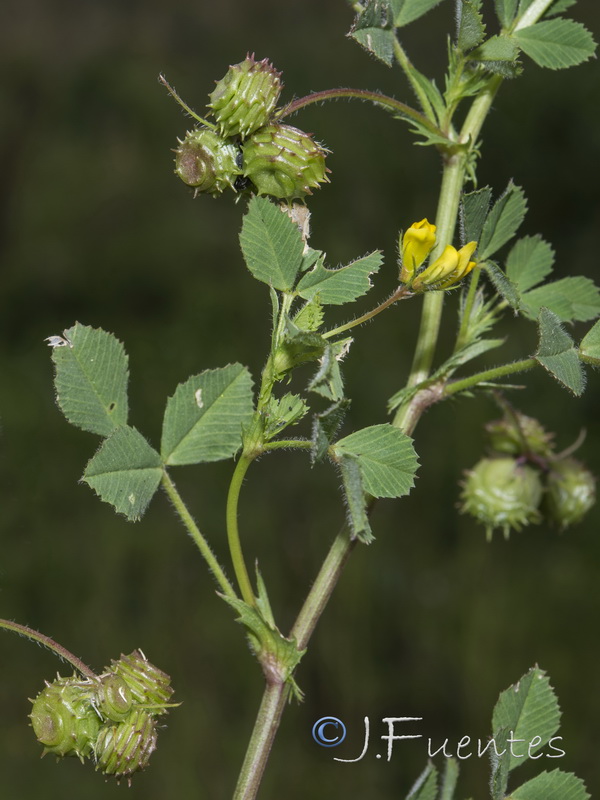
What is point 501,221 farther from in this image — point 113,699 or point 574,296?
point 113,699

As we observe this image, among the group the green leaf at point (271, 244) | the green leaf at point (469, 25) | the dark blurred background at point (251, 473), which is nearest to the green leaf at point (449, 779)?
the green leaf at point (271, 244)

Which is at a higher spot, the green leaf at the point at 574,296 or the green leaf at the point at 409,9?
the green leaf at the point at 409,9

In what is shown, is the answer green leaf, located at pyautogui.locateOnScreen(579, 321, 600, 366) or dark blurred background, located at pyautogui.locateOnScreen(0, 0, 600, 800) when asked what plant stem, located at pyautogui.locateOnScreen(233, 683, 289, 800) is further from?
dark blurred background, located at pyautogui.locateOnScreen(0, 0, 600, 800)

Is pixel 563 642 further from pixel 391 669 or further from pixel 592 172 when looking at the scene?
pixel 592 172

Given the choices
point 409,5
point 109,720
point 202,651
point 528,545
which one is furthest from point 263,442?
point 528,545

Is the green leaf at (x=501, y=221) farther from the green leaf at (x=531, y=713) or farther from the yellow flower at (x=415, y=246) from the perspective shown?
the green leaf at (x=531, y=713)

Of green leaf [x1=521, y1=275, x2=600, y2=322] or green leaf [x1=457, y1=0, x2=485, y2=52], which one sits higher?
green leaf [x1=457, y1=0, x2=485, y2=52]

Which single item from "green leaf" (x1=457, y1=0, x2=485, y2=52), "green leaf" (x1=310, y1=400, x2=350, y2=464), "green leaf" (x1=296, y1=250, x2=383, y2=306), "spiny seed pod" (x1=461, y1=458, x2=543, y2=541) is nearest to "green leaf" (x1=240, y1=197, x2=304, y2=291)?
"green leaf" (x1=296, y1=250, x2=383, y2=306)
